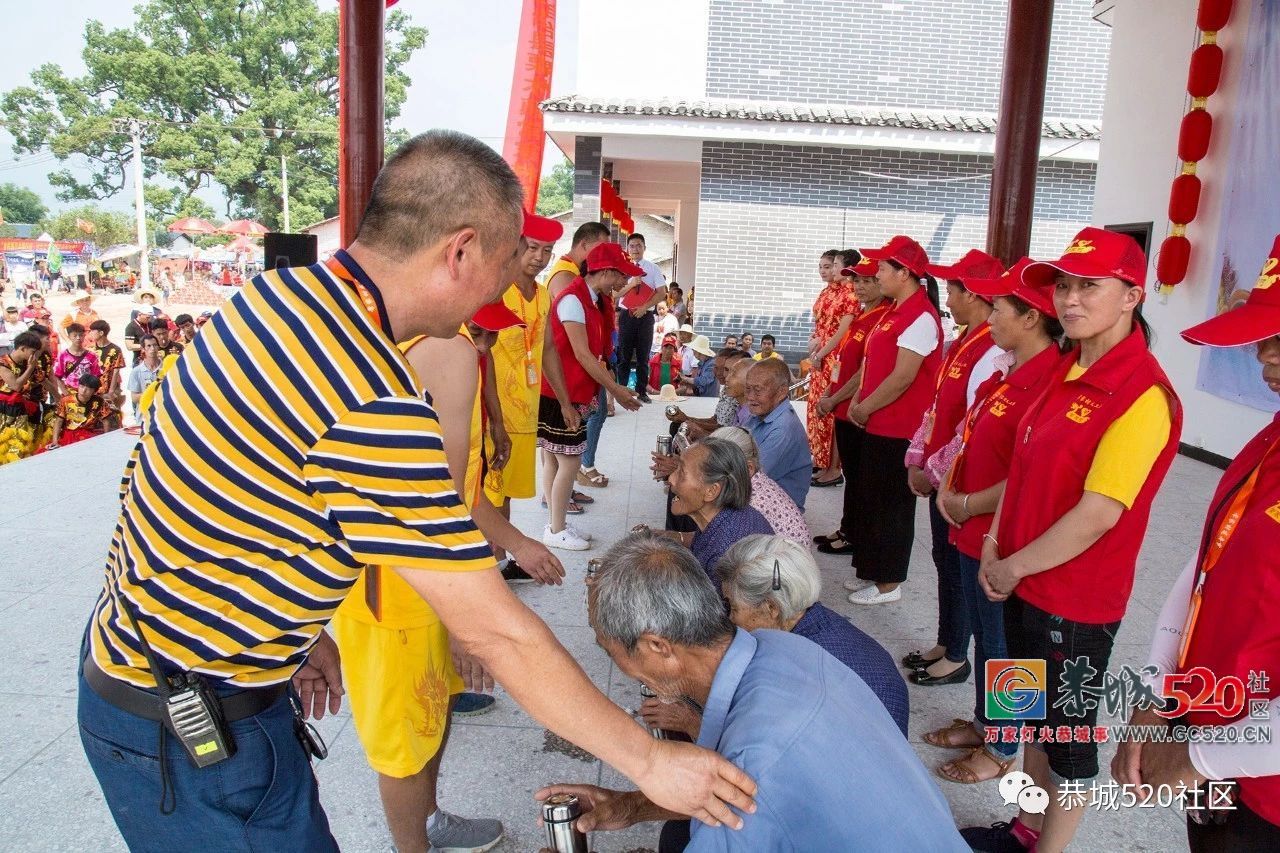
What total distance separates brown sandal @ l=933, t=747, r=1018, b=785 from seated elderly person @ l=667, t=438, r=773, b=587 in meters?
0.93

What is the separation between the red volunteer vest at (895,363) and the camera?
4086 millimetres

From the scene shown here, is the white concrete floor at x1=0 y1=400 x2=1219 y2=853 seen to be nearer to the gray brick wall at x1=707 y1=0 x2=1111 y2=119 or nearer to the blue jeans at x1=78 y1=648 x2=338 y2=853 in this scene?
the blue jeans at x1=78 y1=648 x2=338 y2=853

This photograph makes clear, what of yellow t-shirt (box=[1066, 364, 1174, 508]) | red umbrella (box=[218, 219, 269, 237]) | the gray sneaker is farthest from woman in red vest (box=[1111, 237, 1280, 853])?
red umbrella (box=[218, 219, 269, 237])

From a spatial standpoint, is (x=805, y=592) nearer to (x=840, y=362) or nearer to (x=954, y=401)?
(x=954, y=401)

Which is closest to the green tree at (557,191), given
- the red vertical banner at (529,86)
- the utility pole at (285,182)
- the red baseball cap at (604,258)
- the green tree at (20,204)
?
the green tree at (20,204)

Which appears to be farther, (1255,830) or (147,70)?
(147,70)

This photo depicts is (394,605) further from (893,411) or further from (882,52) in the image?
(882,52)

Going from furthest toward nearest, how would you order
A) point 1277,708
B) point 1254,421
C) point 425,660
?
point 1254,421, point 425,660, point 1277,708

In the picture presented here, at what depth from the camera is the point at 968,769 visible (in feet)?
9.03

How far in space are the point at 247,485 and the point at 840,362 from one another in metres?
4.28

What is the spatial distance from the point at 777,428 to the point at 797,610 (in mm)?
1881

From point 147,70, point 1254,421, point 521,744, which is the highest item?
point 147,70

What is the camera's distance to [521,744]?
2.91 meters

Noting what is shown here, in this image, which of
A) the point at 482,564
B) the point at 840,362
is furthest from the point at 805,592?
the point at 840,362
